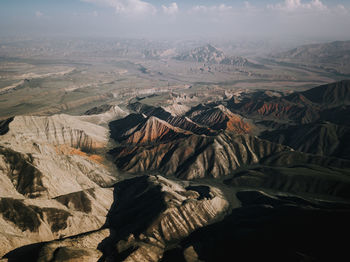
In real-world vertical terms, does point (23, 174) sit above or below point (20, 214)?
above

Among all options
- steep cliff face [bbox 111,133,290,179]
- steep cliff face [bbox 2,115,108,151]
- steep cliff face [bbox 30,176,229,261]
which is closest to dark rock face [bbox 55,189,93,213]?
steep cliff face [bbox 30,176,229,261]

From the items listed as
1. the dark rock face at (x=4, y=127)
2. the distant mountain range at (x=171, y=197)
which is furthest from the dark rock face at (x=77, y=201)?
the dark rock face at (x=4, y=127)

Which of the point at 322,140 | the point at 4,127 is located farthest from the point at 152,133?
the point at 322,140

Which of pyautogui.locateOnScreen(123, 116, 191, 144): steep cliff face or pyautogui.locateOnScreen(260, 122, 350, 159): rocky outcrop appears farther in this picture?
pyautogui.locateOnScreen(123, 116, 191, 144): steep cliff face

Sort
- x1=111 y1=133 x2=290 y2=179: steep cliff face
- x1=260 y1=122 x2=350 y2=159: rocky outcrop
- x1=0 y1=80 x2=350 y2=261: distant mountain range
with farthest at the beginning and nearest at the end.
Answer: x1=260 y1=122 x2=350 y2=159: rocky outcrop < x1=111 y1=133 x2=290 y2=179: steep cliff face < x1=0 y1=80 x2=350 y2=261: distant mountain range

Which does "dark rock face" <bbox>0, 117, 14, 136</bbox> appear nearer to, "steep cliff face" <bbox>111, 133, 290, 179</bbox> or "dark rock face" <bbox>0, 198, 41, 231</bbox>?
→ "steep cliff face" <bbox>111, 133, 290, 179</bbox>

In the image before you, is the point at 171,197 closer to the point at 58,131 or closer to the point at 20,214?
the point at 20,214

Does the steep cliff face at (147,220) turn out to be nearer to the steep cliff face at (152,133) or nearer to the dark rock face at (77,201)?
the dark rock face at (77,201)

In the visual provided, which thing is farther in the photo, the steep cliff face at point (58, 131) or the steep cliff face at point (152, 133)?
the steep cliff face at point (152, 133)

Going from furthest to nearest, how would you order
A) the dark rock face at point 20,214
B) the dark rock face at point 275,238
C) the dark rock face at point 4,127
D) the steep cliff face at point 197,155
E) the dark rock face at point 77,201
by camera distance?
the steep cliff face at point 197,155
the dark rock face at point 4,127
the dark rock face at point 77,201
the dark rock face at point 20,214
the dark rock face at point 275,238

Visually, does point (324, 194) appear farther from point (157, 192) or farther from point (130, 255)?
point (130, 255)

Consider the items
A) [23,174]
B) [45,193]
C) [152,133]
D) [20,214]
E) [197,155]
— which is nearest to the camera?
[20,214]

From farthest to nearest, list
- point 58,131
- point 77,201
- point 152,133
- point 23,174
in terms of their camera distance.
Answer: point 152,133
point 58,131
point 23,174
point 77,201
